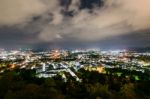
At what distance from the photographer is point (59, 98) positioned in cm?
2422

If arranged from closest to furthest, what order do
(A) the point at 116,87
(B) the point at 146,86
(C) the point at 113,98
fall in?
1. (C) the point at 113,98
2. (B) the point at 146,86
3. (A) the point at 116,87

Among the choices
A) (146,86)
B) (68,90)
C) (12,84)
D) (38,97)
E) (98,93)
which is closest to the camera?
(38,97)

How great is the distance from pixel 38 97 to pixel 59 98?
197 centimetres

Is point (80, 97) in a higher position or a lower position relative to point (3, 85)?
lower

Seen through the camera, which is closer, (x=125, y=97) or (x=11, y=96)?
(x=11, y=96)

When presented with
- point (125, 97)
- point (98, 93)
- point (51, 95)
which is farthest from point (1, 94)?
point (125, 97)

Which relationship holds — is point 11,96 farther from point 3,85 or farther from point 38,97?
point 3,85

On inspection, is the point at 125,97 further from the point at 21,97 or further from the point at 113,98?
the point at 21,97

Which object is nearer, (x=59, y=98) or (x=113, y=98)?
(x=59, y=98)

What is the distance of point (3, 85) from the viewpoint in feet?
106

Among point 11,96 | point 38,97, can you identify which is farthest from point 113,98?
point 11,96

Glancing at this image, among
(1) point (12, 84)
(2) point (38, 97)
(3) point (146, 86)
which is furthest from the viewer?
(3) point (146, 86)

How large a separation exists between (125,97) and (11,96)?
11084 mm

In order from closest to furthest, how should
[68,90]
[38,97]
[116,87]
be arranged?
[38,97] < [68,90] < [116,87]
